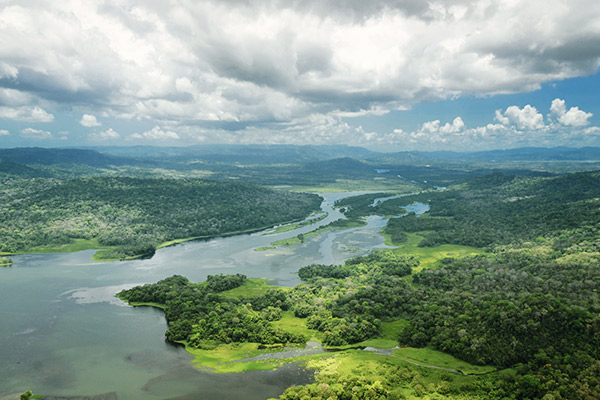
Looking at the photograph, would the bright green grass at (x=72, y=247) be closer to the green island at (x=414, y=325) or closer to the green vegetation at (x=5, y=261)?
the green vegetation at (x=5, y=261)

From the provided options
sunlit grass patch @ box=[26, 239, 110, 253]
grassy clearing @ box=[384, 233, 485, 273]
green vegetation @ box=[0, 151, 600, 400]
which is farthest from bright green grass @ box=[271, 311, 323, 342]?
sunlit grass patch @ box=[26, 239, 110, 253]

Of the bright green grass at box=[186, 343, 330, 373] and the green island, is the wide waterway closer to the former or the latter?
the bright green grass at box=[186, 343, 330, 373]

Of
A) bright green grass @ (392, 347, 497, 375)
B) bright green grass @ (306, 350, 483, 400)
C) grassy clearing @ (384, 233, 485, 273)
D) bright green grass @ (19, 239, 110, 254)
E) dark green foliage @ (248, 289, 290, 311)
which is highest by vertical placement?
bright green grass @ (19, 239, 110, 254)

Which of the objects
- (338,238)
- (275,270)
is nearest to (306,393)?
(275,270)

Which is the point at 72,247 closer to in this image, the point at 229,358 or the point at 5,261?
the point at 5,261

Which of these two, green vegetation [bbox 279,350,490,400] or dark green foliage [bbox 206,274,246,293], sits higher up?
dark green foliage [bbox 206,274,246,293]

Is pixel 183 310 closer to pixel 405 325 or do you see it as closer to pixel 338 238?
pixel 405 325
